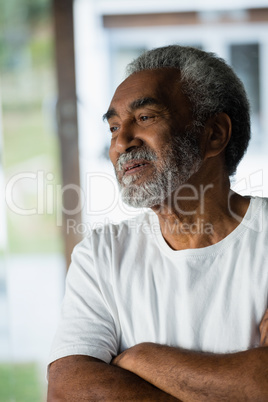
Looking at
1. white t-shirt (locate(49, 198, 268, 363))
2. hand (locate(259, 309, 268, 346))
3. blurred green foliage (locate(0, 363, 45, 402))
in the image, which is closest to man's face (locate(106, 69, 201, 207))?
white t-shirt (locate(49, 198, 268, 363))

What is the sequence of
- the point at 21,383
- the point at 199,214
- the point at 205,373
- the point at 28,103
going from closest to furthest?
the point at 205,373
the point at 199,214
the point at 28,103
the point at 21,383

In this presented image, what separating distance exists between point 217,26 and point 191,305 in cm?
185

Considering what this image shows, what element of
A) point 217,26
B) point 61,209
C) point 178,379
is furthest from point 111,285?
point 217,26

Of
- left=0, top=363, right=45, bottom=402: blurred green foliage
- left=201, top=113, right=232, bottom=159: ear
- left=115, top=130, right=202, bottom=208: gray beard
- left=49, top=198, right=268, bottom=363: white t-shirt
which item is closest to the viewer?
left=49, top=198, right=268, bottom=363: white t-shirt

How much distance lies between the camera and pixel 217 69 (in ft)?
5.22

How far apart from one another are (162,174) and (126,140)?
0.15m

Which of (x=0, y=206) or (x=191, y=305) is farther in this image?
(x=0, y=206)

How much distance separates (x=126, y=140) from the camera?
150cm

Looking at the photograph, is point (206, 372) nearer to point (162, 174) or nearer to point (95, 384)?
point (95, 384)

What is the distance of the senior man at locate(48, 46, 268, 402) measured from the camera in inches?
49.8

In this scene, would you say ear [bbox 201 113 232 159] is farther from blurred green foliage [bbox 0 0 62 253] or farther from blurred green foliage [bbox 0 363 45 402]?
blurred green foliage [bbox 0 363 45 402]

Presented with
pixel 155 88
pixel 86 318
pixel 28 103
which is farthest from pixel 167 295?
pixel 28 103

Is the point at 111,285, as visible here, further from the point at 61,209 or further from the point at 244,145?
the point at 61,209

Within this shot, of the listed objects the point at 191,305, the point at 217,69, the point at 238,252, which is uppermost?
the point at 217,69
